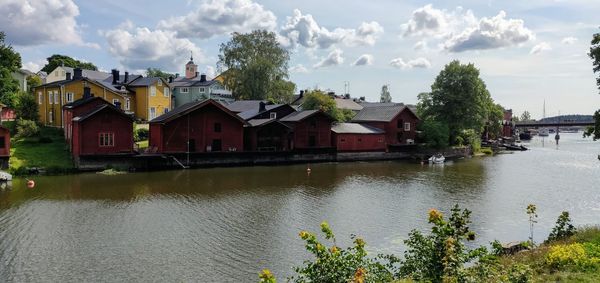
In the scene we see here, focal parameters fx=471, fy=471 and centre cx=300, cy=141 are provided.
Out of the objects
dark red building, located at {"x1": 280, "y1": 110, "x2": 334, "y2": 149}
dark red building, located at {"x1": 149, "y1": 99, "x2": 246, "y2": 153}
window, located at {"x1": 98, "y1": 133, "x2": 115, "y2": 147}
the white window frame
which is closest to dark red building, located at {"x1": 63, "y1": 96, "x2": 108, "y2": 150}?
window, located at {"x1": 98, "y1": 133, "x2": 115, "y2": 147}

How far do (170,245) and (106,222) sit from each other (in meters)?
5.40

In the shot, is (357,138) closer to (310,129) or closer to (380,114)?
(310,129)

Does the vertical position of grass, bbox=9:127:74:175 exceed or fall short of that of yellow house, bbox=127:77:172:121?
it falls short

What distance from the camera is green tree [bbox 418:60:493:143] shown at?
65625 mm

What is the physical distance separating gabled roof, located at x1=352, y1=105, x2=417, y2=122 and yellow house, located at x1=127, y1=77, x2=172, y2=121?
26705 millimetres

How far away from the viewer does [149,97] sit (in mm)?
61188

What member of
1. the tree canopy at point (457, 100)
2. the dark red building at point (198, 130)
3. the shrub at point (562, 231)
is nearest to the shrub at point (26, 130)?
the dark red building at point (198, 130)

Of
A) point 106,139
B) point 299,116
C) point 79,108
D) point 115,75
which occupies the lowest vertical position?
point 106,139

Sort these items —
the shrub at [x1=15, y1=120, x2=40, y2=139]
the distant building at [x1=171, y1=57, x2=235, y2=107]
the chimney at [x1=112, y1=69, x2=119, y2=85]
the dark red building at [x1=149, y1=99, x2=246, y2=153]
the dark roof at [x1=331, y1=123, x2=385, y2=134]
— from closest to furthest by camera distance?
the shrub at [x1=15, y1=120, x2=40, y2=139], the dark red building at [x1=149, y1=99, x2=246, y2=153], the dark roof at [x1=331, y1=123, x2=385, y2=134], the chimney at [x1=112, y1=69, x2=119, y2=85], the distant building at [x1=171, y1=57, x2=235, y2=107]

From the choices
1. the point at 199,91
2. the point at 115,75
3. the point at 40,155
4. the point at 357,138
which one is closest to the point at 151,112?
the point at 115,75

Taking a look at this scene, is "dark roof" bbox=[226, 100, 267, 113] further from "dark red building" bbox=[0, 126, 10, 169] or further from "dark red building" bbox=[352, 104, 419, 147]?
"dark red building" bbox=[0, 126, 10, 169]

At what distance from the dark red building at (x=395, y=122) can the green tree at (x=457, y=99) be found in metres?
4.09

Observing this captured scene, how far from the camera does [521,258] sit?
14211 mm

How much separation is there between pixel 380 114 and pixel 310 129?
565 inches
